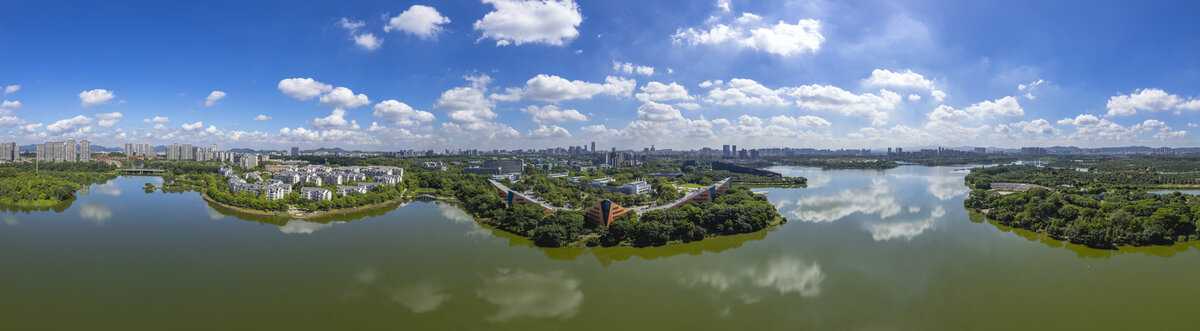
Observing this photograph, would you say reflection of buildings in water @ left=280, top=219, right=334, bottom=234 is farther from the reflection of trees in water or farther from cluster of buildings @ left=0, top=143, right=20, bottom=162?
cluster of buildings @ left=0, top=143, right=20, bottom=162

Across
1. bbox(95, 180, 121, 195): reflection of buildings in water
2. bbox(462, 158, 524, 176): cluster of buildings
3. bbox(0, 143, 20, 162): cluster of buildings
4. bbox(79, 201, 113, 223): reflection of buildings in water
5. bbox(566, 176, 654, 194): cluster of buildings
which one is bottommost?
bbox(79, 201, 113, 223): reflection of buildings in water

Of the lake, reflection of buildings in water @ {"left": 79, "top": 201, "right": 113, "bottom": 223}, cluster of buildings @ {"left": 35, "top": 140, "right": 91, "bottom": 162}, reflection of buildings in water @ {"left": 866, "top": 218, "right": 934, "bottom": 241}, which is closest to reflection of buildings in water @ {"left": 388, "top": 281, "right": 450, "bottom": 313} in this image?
the lake

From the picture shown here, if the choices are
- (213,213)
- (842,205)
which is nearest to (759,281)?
(842,205)

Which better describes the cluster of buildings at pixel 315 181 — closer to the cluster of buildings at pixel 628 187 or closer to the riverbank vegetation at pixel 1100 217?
the cluster of buildings at pixel 628 187

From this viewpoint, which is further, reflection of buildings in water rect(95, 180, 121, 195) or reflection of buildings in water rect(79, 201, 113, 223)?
reflection of buildings in water rect(95, 180, 121, 195)

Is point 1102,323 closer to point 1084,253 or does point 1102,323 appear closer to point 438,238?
point 1084,253
